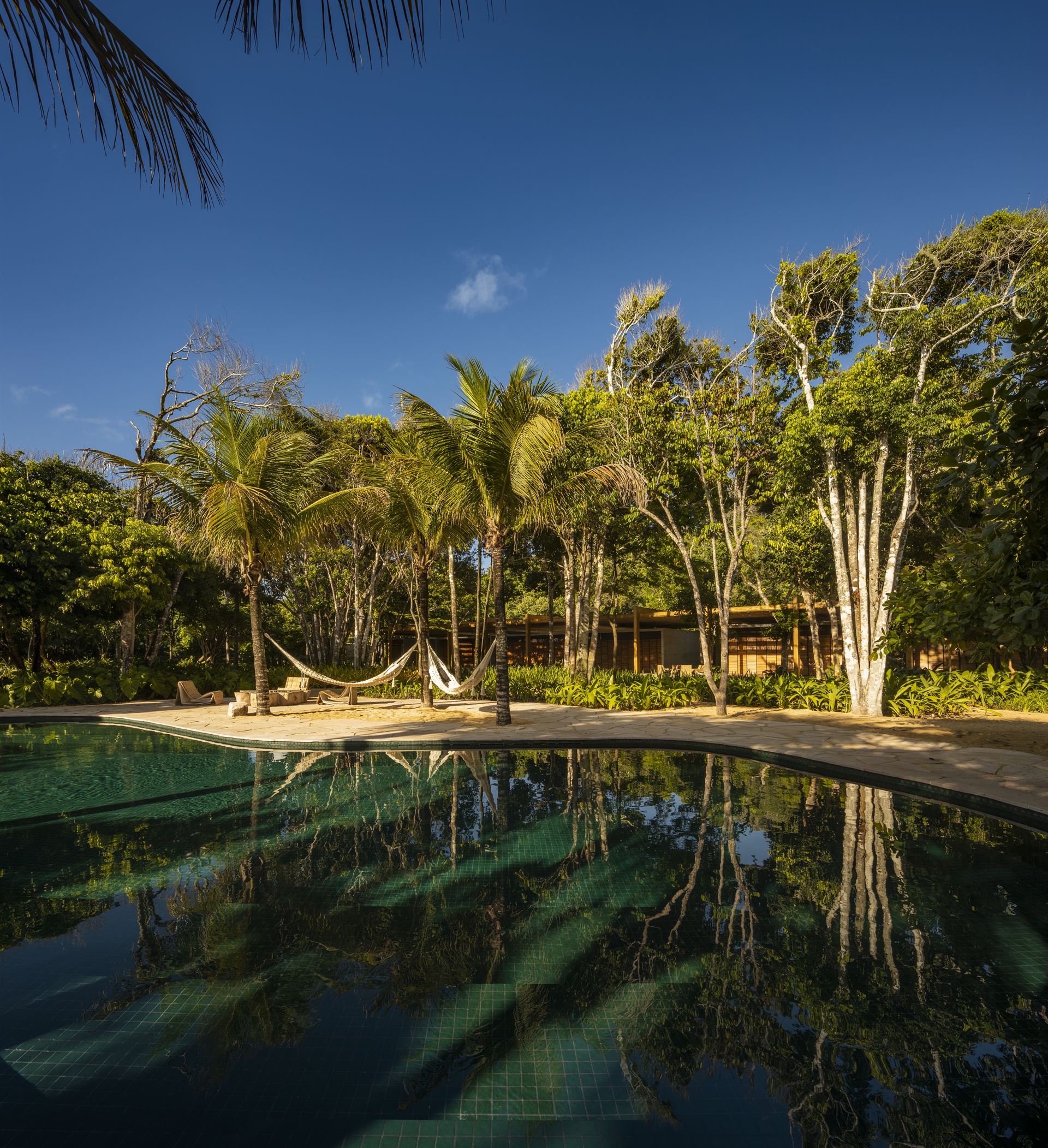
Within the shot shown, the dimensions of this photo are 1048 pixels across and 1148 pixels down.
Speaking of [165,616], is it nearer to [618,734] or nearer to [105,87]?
[618,734]

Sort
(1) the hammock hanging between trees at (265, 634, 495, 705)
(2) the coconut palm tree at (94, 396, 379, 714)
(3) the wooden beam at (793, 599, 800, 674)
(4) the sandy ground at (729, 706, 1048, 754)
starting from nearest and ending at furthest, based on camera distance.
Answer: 1. (4) the sandy ground at (729, 706, 1048, 754)
2. (2) the coconut palm tree at (94, 396, 379, 714)
3. (1) the hammock hanging between trees at (265, 634, 495, 705)
4. (3) the wooden beam at (793, 599, 800, 674)

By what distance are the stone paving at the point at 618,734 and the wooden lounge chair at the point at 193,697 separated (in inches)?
12.4

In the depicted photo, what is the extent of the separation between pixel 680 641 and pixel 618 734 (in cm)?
1316

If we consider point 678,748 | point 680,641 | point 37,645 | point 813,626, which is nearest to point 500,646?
point 678,748

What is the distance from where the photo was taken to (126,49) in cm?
127

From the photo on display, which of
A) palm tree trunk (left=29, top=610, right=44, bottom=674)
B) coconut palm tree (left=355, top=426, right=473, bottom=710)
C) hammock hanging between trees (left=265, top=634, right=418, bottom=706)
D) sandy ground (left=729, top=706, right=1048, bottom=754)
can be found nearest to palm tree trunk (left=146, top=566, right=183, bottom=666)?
palm tree trunk (left=29, top=610, right=44, bottom=674)

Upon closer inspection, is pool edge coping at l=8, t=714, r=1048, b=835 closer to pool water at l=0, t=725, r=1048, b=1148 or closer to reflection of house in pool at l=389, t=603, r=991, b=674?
pool water at l=0, t=725, r=1048, b=1148

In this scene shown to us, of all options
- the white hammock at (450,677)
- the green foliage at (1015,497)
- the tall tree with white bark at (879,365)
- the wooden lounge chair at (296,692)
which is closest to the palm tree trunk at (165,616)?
the wooden lounge chair at (296,692)

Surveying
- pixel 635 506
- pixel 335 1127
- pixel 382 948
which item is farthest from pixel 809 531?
pixel 335 1127

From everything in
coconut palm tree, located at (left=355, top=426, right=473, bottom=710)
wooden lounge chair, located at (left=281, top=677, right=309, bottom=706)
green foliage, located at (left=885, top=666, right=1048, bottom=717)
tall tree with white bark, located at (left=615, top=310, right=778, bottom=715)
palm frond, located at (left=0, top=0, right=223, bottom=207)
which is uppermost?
tall tree with white bark, located at (left=615, top=310, right=778, bottom=715)

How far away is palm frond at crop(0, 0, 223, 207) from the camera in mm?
1200

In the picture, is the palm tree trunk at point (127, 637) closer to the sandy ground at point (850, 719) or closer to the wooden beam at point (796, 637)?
the sandy ground at point (850, 719)

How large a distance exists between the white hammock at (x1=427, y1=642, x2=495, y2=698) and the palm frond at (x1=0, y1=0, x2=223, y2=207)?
8.64 m

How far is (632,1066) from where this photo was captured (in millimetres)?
2125
